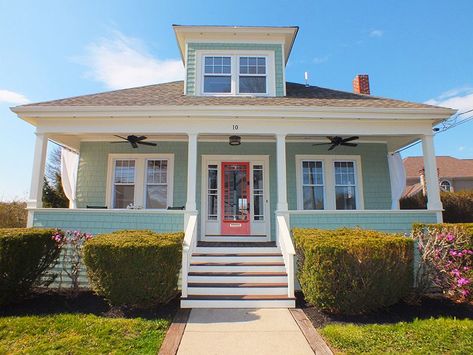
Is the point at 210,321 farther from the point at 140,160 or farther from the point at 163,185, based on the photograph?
the point at 140,160

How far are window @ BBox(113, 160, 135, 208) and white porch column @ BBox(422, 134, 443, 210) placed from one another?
312 inches

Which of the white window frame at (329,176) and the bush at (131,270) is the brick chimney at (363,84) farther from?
the bush at (131,270)

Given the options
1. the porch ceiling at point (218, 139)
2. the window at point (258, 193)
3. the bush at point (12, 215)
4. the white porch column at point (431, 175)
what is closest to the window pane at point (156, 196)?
the porch ceiling at point (218, 139)

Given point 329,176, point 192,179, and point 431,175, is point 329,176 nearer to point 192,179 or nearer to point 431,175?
point 431,175

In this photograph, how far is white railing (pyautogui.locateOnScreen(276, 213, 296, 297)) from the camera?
529 centimetres

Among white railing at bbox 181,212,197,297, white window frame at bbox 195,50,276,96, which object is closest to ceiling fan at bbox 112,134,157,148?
white window frame at bbox 195,50,276,96

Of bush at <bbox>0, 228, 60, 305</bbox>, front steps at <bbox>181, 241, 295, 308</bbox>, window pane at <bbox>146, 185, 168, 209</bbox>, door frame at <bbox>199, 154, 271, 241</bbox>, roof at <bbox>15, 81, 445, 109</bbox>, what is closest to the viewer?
bush at <bbox>0, 228, 60, 305</bbox>

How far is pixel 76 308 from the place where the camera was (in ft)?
15.9

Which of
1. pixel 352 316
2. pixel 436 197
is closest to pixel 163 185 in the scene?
pixel 352 316

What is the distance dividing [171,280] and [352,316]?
2966mm

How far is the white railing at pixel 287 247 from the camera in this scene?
5.29 meters

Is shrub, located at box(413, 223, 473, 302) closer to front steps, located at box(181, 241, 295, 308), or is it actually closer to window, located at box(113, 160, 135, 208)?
front steps, located at box(181, 241, 295, 308)

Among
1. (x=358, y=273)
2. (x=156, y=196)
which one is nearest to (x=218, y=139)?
(x=156, y=196)

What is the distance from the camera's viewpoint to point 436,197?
6867 millimetres
